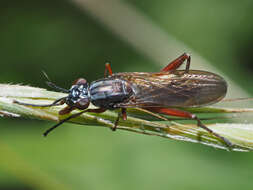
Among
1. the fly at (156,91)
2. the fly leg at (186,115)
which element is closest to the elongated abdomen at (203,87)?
the fly at (156,91)

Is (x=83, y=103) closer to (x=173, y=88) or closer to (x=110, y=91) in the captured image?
(x=110, y=91)

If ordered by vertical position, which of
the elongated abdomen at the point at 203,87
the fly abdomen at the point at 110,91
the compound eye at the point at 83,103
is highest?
the elongated abdomen at the point at 203,87

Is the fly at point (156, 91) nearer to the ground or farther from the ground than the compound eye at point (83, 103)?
farther from the ground

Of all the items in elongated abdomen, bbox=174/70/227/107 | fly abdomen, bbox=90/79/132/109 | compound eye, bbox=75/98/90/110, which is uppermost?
elongated abdomen, bbox=174/70/227/107

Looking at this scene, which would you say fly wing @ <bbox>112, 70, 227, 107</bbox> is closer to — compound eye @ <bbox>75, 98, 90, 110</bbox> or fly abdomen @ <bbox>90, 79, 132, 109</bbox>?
fly abdomen @ <bbox>90, 79, 132, 109</bbox>

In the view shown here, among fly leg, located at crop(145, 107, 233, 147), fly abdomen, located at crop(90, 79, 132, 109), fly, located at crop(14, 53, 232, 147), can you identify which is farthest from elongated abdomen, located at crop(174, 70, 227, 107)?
fly abdomen, located at crop(90, 79, 132, 109)

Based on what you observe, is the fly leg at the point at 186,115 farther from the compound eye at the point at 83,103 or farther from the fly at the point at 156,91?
the compound eye at the point at 83,103
